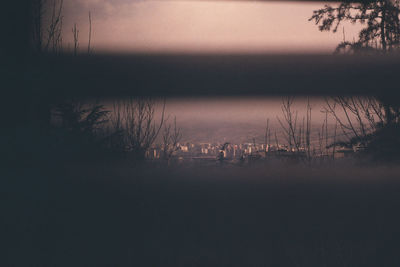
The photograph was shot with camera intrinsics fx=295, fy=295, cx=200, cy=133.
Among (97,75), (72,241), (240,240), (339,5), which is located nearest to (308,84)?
(339,5)

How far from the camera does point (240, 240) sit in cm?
95

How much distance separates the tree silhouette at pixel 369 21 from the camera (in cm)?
102

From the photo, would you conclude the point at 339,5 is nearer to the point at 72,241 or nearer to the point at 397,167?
the point at 397,167

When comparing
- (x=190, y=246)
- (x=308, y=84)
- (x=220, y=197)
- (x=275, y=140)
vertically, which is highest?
(x=308, y=84)

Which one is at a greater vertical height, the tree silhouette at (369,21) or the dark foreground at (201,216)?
the tree silhouette at (369,21)

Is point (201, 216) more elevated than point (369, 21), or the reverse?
point (369, 21)

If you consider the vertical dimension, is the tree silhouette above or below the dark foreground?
above

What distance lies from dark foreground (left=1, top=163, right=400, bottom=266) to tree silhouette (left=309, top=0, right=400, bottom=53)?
1.50 feet

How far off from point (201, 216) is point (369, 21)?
3.07ft

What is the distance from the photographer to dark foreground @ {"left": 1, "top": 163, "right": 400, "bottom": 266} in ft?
2.91

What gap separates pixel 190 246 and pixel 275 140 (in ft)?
1.43

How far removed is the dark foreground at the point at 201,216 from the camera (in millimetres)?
887

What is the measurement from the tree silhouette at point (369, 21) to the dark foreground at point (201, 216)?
1.50 feet

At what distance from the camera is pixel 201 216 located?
951 millimetres
